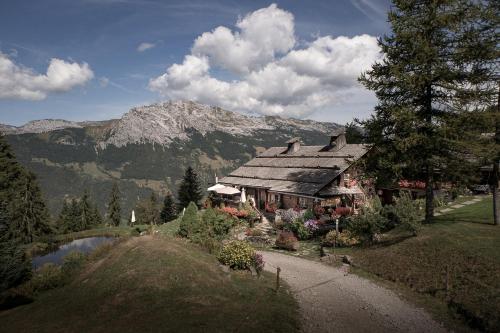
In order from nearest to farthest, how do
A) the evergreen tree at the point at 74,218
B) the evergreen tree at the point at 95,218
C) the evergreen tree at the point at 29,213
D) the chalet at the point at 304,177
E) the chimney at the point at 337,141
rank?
the chalet at the point at 304,177, the chimney at the point at 337,141, the evergreen tree at the point at 29,213, the evergreen tree at the point at 74,218, the evergreen tree at the point at 95,218

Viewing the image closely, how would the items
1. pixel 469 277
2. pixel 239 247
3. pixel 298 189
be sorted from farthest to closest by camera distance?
pixel 298 189 < pixel 239 247 < pixel 469 277

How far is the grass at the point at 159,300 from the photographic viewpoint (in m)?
12.1

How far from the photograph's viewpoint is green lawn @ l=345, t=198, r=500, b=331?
13328 mm

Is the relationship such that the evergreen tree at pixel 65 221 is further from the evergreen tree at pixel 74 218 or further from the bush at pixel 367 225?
the bush at pixel 367 225

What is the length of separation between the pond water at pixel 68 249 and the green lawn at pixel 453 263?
2461 centimetres

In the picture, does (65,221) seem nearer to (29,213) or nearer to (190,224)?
(29,213)

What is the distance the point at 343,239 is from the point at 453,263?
865 centimetres

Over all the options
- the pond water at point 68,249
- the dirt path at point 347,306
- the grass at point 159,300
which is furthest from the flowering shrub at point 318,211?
the pond water at point 68,249

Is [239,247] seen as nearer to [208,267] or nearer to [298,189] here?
[208,267]

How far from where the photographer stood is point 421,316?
43.6 ft

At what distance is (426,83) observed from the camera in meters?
21.1

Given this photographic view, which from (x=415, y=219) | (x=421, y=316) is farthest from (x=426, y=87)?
(x=421, y=316)

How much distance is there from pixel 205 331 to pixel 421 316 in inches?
347

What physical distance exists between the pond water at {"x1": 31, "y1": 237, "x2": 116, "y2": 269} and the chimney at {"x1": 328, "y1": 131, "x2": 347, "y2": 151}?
92.1 ft
